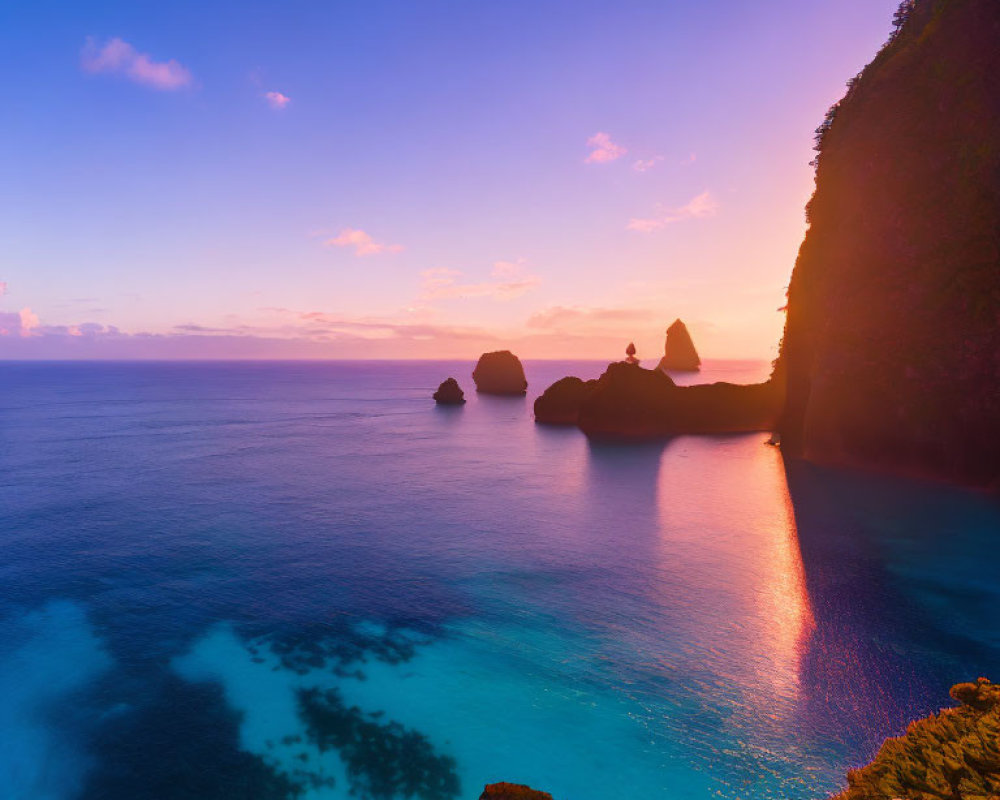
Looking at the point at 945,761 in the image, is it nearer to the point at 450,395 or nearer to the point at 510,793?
the point at 510,793

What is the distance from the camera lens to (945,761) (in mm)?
7594

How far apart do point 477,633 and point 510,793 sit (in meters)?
12.6

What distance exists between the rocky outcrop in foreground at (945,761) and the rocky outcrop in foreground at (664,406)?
197ft

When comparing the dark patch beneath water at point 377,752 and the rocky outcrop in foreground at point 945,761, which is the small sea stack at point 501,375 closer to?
the dark patch beneath water at point 377,752

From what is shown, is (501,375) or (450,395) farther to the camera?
(501,375)

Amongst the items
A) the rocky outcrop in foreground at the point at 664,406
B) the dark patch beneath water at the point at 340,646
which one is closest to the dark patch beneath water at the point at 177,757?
the dark patch beneath water at the point at 340,646

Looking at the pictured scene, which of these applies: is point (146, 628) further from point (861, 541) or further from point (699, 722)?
point (861, 541)

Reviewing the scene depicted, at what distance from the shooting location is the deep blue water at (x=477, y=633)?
14.0m

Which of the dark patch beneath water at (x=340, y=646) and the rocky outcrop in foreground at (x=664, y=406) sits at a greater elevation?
the rocky outcrop in foreground at (x=664, y=406)

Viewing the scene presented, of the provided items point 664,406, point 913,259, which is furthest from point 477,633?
point 664,406

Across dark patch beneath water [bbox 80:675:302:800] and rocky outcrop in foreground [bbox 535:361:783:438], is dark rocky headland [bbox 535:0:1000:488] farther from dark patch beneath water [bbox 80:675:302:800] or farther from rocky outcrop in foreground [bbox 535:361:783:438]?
dark patch beneath water [bbox 80:675:302:800]

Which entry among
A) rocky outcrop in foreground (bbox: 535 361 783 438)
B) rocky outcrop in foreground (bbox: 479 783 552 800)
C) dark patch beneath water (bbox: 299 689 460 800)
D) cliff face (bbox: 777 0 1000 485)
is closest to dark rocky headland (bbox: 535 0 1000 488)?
cliff face (bbox: 777 0 1000 485)

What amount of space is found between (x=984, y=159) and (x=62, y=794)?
5373 cm

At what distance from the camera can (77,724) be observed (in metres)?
15.6
